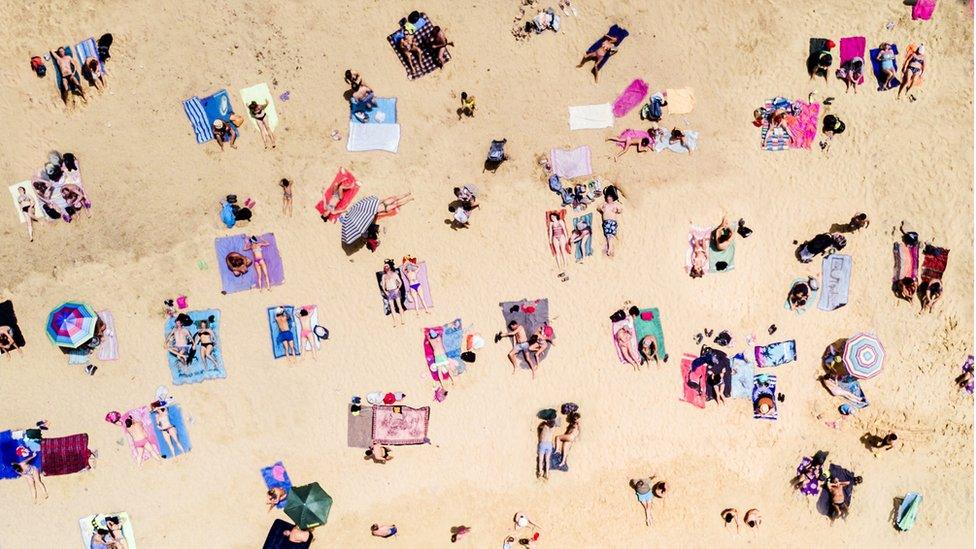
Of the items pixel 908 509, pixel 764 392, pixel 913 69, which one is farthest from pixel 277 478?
pixel 913 69

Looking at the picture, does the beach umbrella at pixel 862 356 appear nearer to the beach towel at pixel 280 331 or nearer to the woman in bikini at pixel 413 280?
the woman in bikini at pixel 413 280

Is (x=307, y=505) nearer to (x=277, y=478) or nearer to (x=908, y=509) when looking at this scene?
(x=277, y=478)

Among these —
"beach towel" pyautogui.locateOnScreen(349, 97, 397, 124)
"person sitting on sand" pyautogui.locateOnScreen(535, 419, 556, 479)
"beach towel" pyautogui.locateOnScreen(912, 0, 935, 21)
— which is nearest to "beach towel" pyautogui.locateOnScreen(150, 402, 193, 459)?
"beach towel" pyautogui.locateOnScreen(349, 97, 397, 124)

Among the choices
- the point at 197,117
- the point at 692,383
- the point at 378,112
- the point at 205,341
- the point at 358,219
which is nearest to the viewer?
the point at 358,219

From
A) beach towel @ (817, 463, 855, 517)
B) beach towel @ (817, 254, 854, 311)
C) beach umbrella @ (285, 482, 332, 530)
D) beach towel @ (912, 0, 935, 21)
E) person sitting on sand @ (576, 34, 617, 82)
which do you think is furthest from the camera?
beach towel @ (817, 463, 855, 517)

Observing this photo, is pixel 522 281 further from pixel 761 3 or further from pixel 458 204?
pixel 761 3

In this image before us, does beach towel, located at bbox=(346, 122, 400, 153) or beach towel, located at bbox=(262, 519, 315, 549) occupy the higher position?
beach towel, located at bbox=(346, 122, 400, 153)

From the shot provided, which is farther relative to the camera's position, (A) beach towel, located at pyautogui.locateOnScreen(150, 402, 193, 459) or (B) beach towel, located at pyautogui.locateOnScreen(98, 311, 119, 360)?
(A) beach towel, located at pyautogui.locateOnScreen(150, 402, 193, 459)

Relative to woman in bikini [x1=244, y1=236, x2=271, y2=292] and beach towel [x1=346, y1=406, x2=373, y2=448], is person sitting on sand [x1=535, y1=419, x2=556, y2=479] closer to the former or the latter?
beach towel [x1=346, y1=406, x2=373, y2=448]
